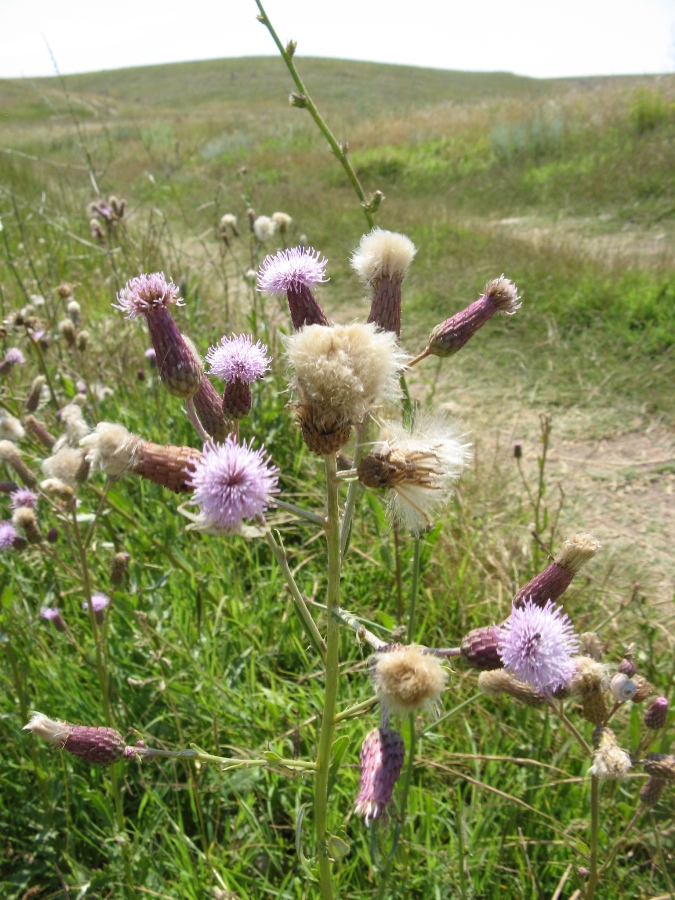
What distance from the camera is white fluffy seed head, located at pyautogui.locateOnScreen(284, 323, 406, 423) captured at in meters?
0.81

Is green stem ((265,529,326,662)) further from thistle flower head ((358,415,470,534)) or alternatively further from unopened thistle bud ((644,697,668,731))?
unopened thistle bud ((644,697,668,731))

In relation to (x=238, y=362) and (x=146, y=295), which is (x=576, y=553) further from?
(x=146, y=295)

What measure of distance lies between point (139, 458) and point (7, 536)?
4.00ft

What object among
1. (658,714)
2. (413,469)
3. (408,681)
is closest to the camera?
(408,681)

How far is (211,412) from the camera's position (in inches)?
44.6

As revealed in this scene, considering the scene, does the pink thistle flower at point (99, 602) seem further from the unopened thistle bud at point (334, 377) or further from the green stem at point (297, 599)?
the unopened thistle bud at point (334, 377)

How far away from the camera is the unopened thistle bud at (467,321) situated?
3.96 ft

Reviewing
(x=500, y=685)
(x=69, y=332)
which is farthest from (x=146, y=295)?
(x=69, y=332)

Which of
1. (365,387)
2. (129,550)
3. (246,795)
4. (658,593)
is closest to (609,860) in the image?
(246,795)

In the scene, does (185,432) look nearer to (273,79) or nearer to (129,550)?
(129,550)

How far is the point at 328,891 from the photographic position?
1.09m

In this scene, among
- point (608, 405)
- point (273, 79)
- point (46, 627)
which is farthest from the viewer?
point (273, 79)

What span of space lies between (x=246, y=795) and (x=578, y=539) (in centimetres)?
122

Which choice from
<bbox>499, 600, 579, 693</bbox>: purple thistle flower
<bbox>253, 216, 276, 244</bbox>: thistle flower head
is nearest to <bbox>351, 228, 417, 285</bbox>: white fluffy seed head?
<bbox>499, 600, 579, 693</bbox>: purple thistle flower
